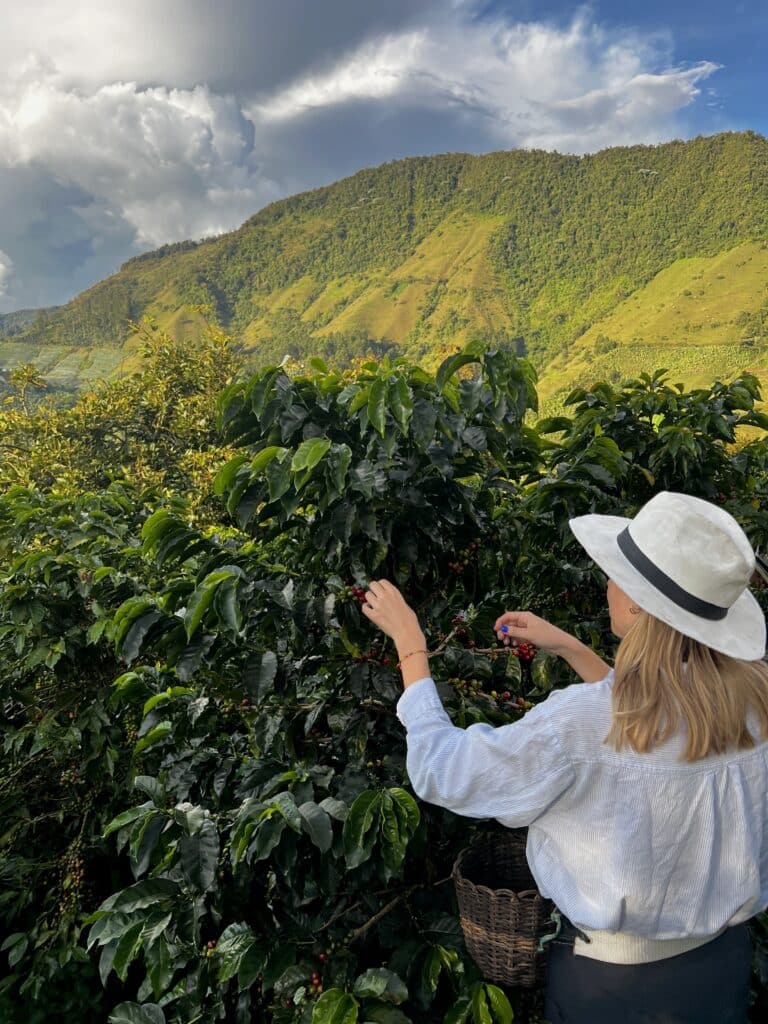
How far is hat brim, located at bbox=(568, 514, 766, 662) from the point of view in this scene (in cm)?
121

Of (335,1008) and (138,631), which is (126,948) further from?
(138,631)

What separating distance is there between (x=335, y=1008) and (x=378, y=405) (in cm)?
145

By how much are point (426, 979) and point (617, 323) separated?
106 metres

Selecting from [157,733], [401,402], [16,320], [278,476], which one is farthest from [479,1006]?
[16,320]

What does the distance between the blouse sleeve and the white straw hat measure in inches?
11.0

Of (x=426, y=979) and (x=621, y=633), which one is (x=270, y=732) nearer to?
(x=426, y=979)

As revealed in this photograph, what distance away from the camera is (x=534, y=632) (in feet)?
6.05

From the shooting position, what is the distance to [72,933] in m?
3.50

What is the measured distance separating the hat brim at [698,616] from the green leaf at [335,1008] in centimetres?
123

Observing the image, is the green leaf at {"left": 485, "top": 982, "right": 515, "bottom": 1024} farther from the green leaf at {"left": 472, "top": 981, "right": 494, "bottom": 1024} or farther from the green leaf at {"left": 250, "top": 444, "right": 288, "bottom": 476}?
the green leaf at {"left": 250, "top": 444, "right": 288, "bottom": 476}

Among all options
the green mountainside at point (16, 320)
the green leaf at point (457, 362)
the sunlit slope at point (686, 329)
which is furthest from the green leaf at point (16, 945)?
the green mountainside at point (16, 320)

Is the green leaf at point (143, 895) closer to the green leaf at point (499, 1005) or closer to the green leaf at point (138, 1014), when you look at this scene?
the green leaf at point (138, 1014)

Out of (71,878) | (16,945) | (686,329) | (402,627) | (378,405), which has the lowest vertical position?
(686,329)

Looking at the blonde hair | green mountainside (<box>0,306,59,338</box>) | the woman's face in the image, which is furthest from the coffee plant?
green mountainside (<box>0,306,59,338</box>)
